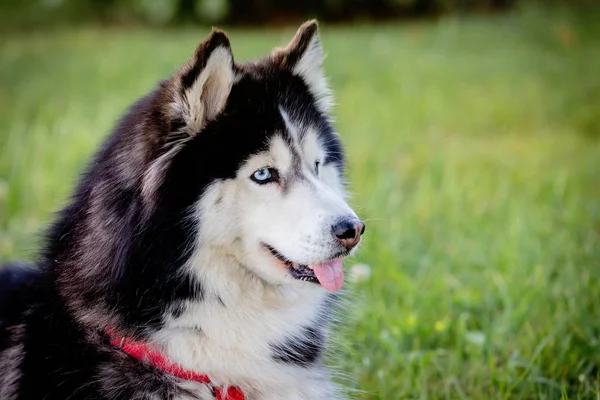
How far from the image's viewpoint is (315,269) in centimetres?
251

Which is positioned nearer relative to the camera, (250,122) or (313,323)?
(250,122)

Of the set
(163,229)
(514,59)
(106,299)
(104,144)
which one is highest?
(514,59)

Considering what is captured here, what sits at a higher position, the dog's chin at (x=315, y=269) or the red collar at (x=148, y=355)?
the dog's chin at (x=315, y=269)

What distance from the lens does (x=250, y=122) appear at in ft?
8.23

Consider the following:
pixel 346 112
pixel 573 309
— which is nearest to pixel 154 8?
pixel 346 112

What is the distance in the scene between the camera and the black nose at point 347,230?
2414mm

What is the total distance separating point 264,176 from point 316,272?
386 mm

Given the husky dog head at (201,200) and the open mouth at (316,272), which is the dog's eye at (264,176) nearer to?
the husky dog head at (201,200)

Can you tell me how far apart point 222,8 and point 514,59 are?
510 cm

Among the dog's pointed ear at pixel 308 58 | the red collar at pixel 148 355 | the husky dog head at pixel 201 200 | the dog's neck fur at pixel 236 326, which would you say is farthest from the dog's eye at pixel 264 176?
the red collar at pixel 148 355

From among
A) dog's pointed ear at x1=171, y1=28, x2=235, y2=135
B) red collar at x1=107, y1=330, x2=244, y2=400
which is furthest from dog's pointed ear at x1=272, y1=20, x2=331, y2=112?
red collar at x1=107, y1=330, x2=244, y2=400

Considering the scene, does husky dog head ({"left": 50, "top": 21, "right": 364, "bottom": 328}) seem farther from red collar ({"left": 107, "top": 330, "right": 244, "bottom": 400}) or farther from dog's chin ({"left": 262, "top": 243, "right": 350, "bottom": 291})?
red collar ({"left": 107, "top": 330, "right": 244, "bottom": 400})

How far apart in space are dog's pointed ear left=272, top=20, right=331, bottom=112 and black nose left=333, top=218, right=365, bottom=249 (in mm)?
670

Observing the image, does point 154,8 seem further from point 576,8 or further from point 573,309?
point 573,309
